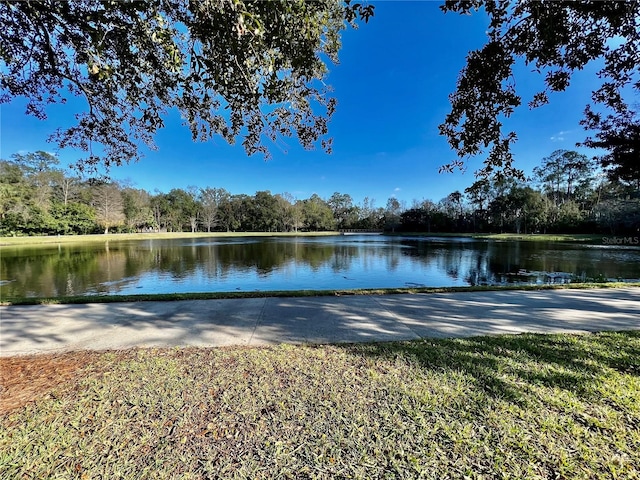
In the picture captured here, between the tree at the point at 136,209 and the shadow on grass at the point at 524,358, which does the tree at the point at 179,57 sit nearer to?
the shadow on grass at the point at 524,358

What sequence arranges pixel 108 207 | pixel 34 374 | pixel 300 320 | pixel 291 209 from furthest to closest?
1. pixel 291 209
2. pixel 108 207
3. pixel 300 320
4. pixel 34 374

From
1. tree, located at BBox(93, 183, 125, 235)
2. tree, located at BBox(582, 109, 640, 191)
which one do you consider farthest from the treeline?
tree, located at BBox(582, 109, 640, 191)

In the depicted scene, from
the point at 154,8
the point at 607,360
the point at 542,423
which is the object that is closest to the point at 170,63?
the point at 154,8

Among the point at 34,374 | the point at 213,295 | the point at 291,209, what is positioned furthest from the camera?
the point at 291,209

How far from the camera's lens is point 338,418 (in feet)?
6.73

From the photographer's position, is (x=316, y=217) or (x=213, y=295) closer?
(x=213, y=295)

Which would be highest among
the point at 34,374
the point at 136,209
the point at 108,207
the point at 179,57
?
the point at 136,209

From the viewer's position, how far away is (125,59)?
372cm

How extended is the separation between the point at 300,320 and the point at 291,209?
66.5 meters

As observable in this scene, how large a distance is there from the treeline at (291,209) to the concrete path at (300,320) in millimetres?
24395

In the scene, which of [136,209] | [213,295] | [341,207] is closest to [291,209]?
[341,207]

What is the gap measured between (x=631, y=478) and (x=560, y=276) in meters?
13.3

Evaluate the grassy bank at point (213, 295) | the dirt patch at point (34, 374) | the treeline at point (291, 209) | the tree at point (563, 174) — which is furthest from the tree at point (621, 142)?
the tree at point (563, 174)

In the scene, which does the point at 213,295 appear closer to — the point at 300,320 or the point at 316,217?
the point at 300,320
